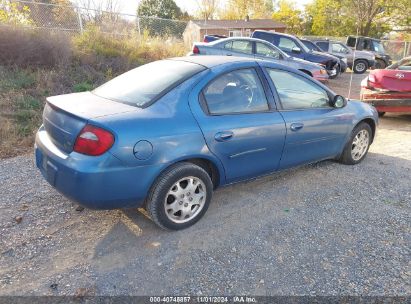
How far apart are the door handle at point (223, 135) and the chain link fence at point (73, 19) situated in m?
8.94

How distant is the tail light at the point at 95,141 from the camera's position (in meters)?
2.57

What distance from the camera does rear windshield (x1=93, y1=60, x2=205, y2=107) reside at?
305 cm

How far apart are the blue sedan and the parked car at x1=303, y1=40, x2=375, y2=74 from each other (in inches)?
640

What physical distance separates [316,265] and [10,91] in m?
7.13

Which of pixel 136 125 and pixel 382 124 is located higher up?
pixel 136 125

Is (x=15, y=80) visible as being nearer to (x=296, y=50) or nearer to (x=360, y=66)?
(x=296, y=50)

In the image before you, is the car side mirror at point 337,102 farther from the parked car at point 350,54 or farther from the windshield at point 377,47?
the windshield at point 377,47

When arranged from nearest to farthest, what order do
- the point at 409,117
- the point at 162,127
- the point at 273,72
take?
the point at 162,127
the point at 273,72
the point at 409,117

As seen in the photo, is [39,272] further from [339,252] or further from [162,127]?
[339,252]

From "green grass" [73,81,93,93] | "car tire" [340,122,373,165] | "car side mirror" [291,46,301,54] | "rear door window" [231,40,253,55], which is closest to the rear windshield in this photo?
"car tire" [340,122,373,165]

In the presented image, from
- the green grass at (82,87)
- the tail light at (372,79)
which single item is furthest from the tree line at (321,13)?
the green grass at (82,87)

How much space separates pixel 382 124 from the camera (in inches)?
298

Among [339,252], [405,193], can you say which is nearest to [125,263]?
[339,252]

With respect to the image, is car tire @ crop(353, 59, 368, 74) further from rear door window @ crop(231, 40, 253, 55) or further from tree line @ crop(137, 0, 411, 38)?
rear door window @ crop(231, 40, 253, 55)
